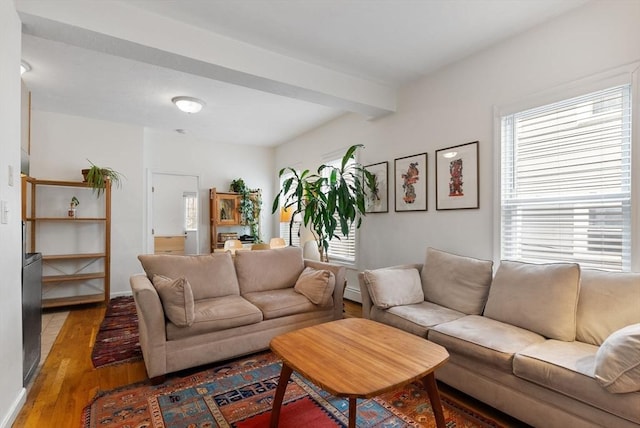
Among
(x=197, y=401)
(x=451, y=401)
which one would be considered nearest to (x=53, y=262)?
(x=197, y=401)

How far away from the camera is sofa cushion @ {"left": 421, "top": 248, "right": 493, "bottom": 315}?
257 centimetres

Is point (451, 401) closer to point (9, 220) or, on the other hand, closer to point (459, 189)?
point (459, 189)

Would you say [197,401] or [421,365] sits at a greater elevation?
[421,365]

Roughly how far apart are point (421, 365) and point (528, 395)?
0.71m

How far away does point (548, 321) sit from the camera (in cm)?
205

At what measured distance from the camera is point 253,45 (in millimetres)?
2824

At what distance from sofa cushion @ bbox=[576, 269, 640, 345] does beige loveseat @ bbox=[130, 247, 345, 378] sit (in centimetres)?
186

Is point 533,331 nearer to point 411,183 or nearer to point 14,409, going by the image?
point 411,183

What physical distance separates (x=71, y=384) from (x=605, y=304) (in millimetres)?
3527

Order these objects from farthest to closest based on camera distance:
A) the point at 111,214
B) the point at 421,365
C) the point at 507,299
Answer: the point at 111,214
the point at 507,299
the point at 421,365

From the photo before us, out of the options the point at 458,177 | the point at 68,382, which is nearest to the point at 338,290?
the point at 458,177

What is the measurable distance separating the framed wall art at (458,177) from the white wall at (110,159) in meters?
4.30

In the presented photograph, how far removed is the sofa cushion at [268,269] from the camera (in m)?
3.27

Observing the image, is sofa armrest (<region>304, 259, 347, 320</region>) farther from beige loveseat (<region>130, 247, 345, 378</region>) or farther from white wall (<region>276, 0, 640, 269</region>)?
white wall (<region>276, 0, 640, 269</region>)
